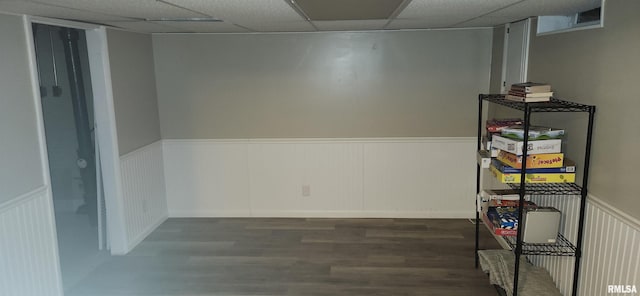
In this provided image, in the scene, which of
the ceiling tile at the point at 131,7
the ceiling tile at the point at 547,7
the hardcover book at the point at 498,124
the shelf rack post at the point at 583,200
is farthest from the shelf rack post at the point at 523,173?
the ceiling tile at the point at 131,7

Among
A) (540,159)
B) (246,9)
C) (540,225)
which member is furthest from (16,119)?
(540,225)

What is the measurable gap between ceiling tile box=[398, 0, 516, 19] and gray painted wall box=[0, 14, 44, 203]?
2.40 m

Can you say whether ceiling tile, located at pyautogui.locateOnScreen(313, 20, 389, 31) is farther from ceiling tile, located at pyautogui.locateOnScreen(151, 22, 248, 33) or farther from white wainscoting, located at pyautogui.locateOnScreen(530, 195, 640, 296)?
white wainscoting, located at pyautogui.locateOnScreen(530, 195, 640, 296)

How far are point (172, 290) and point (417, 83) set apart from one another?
2969 millimetres

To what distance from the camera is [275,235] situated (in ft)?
14.2

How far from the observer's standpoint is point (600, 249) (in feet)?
8.03

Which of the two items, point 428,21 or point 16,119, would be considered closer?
point 16,119

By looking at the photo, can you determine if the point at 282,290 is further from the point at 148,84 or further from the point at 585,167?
the point at 148,84

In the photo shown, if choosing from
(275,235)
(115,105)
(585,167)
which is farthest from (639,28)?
(115,105)

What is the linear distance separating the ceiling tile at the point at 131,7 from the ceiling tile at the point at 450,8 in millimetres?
1320

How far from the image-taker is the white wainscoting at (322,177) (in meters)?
4.56

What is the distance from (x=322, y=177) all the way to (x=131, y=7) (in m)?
2.83

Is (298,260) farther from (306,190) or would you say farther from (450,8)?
(450,8)

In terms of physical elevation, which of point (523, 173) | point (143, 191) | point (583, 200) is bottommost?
point (143, 191)
